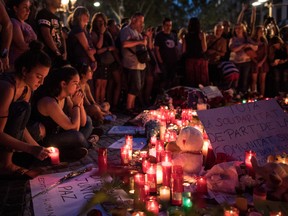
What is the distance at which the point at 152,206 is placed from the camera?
103 inches

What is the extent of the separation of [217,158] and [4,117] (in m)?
1.99

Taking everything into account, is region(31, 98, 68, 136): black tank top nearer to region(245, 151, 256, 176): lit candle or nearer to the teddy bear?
the teddy bear

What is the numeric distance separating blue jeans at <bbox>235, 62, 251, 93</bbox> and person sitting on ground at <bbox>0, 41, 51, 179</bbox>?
21.8ft

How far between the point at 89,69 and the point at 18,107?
201cm

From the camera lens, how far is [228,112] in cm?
389

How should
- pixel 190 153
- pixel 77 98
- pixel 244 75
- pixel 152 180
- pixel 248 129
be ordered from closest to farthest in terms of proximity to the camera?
pixel 152 180 → pixel 190 153 → pixel 248 129 → pixel 77 98 → pixel 244 75

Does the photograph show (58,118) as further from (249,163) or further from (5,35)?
(249,163)

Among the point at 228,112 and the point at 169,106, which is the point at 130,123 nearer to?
the point at 169,106

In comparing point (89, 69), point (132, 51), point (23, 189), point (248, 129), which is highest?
point (132, 51)

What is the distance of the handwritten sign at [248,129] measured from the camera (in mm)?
3631

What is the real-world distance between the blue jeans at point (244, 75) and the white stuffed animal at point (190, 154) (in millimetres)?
6091

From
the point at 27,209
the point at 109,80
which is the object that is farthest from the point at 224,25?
the point at 27,209

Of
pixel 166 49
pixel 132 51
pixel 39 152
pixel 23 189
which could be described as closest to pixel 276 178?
pixel 39 152

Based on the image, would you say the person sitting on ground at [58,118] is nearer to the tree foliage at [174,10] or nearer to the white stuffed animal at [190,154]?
the white stuffed animal at [190,154]
